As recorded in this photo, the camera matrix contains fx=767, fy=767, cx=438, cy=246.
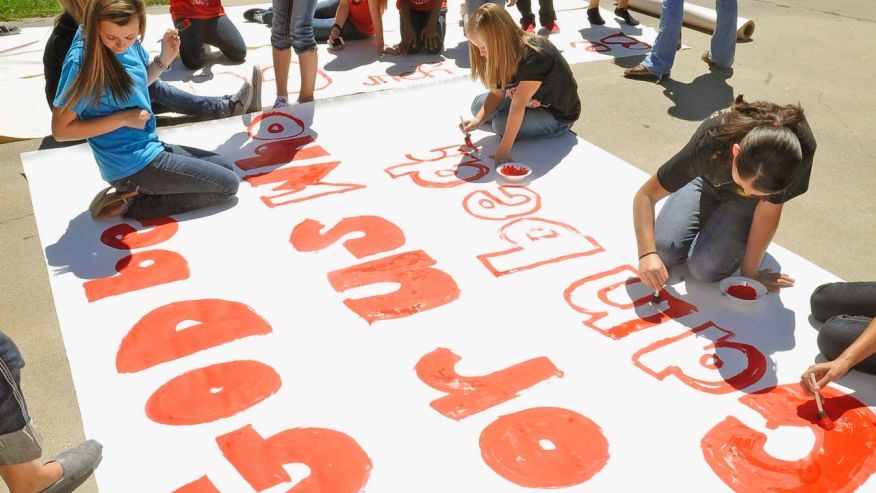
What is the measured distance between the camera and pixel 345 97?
470 cm

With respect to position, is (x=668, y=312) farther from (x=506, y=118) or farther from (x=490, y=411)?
(x=506, y=118)

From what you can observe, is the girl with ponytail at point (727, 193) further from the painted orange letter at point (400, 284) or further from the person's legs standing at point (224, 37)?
the person's legs standing at point (224, 37)

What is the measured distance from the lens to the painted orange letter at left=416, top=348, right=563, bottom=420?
7.94ft

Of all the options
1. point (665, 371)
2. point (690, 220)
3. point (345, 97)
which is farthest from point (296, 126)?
point (665, 371)

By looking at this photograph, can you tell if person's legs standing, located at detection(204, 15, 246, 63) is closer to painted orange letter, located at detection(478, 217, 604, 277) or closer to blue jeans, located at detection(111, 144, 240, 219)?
blue jeans, located at detection(111, 144, 240, 219)

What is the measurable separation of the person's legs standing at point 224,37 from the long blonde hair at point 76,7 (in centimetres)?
210

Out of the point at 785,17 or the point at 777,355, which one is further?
the point at 785,17

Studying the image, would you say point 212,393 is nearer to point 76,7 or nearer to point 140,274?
point 140,274

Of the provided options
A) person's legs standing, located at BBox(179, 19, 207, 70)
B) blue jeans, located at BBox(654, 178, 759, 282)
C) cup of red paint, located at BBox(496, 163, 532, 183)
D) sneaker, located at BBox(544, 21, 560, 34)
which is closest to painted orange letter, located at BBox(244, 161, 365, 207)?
cup of red paint, located at BBox(496, 163, 532, 183)

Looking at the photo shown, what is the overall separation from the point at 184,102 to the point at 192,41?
1104mm

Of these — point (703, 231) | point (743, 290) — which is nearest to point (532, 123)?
point (703, 231)

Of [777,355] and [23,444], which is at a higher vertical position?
[23,444]

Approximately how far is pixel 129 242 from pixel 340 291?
3.32 feet

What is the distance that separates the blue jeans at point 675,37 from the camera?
519 centimetres
